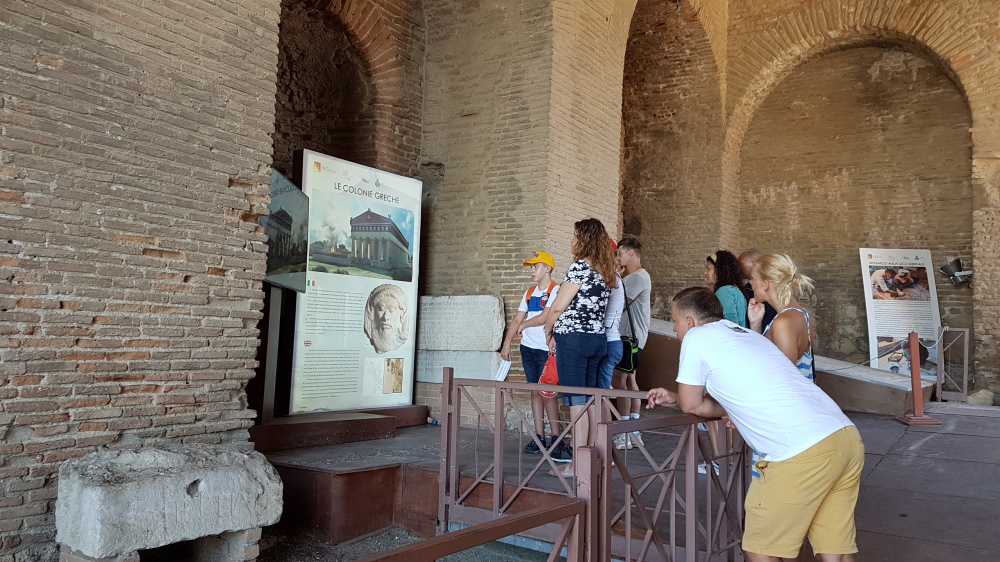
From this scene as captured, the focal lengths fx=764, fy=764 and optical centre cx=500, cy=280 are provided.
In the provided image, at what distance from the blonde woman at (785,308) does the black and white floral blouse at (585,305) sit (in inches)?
47.5

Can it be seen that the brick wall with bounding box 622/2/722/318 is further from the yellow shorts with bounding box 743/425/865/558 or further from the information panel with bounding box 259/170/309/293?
the yellow shorts with bounding box 743/425/865/558

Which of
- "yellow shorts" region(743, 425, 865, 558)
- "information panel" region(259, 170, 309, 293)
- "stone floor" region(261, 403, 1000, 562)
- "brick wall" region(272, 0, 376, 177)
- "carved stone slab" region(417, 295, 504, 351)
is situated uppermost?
"brick wall" region(272, 0, 376, 177)

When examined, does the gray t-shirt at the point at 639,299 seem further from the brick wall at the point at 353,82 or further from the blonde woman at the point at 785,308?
the brick wall at the point at 353,82

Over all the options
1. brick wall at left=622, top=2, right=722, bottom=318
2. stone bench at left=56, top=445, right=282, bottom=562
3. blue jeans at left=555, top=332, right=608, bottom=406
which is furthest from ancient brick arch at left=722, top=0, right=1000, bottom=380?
stone bench at left=56, top=445, right=282, bottom=562

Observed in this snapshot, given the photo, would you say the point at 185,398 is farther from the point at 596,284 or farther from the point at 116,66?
the point at 596,284

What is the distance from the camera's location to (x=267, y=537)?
4.87 metres

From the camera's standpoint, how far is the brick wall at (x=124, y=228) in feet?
12.4

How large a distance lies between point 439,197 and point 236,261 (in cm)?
377

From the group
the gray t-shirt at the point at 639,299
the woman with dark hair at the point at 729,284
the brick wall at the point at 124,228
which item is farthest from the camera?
the gray t-shirt at the point at 639,299

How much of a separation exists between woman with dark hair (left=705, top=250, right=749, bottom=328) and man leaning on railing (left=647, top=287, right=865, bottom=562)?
89.2 inches

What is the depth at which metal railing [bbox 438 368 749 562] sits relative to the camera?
2.60m

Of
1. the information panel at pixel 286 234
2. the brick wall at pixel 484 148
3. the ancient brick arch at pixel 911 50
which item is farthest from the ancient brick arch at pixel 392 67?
the ancient brick arch at pixel 911 50

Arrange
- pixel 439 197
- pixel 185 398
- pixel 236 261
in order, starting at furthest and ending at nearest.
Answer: pixel 439 197, pixel 236 261, pixel 185 398

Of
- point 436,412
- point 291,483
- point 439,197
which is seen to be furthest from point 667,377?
point 291,483
